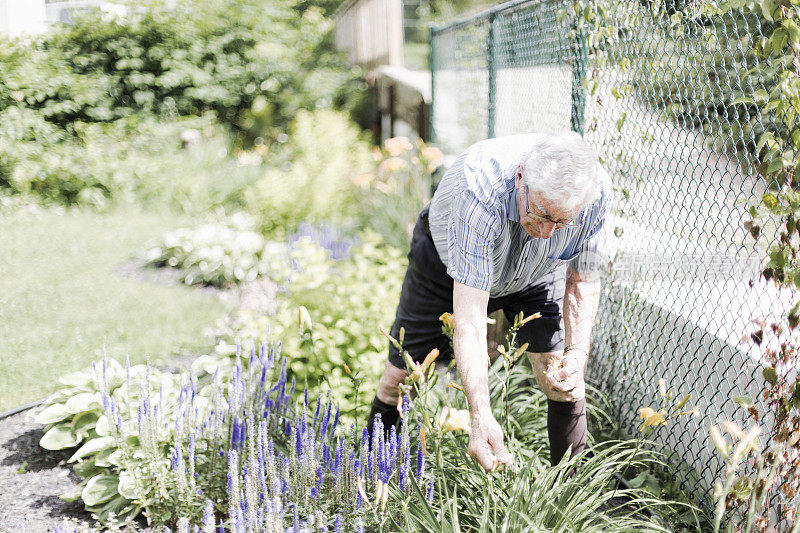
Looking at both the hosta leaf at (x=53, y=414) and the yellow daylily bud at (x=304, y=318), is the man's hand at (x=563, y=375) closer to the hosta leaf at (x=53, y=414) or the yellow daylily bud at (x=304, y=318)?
the yellow daylily bud at (x=304, y=318)

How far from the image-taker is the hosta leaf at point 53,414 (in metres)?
2.76

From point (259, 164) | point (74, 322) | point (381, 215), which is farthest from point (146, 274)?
point (259, 164)

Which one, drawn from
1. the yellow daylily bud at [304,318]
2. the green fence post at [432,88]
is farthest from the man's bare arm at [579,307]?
the green fence post at [432,88]

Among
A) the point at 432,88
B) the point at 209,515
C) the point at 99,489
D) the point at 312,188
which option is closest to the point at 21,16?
the point at 312,188

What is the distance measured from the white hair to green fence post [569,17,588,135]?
Result: 149 cm

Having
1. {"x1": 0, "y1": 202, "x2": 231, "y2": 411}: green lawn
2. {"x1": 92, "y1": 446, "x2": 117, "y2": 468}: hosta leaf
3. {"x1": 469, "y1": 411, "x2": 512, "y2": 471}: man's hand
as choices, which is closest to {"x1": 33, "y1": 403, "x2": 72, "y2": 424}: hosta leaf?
{"x1": 92, "y1": 446, "x2": 117, "y2": 468}: hosta leaf

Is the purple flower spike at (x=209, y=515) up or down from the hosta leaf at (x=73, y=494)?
up

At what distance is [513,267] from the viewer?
2.22m

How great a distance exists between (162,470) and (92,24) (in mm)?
7800

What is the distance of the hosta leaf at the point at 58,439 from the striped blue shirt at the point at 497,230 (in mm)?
1643

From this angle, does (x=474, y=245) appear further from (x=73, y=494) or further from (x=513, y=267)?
(x=73, y=494)

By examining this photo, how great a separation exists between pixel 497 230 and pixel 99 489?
167 cm

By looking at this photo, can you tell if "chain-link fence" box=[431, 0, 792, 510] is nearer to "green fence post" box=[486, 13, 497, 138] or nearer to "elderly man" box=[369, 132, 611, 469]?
"green fence post" box=[486, 13, 497, 138]

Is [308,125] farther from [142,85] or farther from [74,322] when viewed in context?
[74,322]
